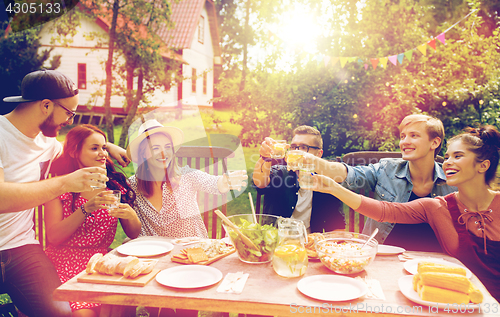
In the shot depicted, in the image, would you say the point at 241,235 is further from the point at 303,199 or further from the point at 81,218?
the point at 303,199


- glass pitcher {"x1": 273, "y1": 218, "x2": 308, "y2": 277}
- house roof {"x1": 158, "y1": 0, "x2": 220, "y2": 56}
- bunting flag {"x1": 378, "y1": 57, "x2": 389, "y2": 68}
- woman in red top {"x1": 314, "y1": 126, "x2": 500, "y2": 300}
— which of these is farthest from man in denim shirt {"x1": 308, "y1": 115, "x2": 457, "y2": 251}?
house roof {"x1": 158, "y1": 0, "x2": 220, "y2": 56}

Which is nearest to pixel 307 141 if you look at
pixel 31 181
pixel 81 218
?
pixel 81 218

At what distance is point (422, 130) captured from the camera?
110 inches

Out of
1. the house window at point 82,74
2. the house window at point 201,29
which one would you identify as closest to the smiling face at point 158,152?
the house window at point 82,74

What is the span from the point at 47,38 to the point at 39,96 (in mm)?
15262

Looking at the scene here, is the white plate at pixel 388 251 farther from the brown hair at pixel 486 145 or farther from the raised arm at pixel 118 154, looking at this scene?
the raised arm at pixel 118 154

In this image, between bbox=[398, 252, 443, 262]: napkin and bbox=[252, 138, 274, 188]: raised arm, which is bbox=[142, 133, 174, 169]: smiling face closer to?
bbox=[252, 138, 274, 188]: raised arm

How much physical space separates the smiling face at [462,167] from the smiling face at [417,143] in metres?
0.45

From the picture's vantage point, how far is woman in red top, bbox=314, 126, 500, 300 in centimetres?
215

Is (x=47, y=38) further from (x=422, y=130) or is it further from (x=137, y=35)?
(x=422, y=130)

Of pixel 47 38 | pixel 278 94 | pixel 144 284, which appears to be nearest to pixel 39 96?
pixel 144 284

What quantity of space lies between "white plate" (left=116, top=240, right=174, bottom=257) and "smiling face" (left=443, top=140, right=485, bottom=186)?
1.87m

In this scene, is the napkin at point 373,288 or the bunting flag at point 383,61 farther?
the bunting flag at point 383,61

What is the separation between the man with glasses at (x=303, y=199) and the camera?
333cm
